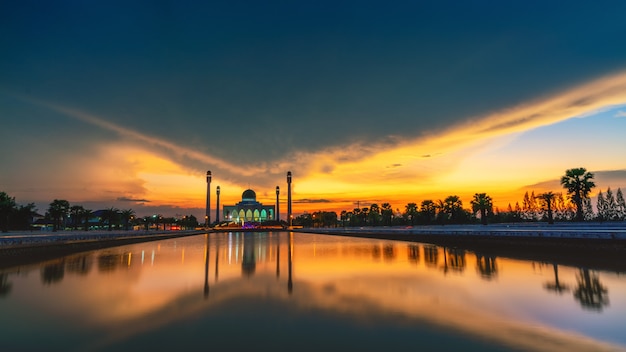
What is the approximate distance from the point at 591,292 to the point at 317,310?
11460 millimetres

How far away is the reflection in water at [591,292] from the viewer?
12.5m

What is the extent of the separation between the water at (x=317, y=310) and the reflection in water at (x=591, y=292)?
38mm

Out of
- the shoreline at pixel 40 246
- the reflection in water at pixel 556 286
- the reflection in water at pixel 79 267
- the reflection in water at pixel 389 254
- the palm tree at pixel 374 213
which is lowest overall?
the reflection in water at pixel 389 254

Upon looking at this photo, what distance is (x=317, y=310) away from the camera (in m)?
12.2

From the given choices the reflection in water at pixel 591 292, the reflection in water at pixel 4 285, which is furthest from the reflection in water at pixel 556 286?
the reflection in water at pixel 4 285

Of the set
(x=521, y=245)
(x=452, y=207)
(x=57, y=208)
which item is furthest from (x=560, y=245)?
(x=57, y=208)

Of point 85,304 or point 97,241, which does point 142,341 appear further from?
point 97,241

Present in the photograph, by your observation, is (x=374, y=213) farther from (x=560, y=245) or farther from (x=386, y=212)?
(x=560, y=245)

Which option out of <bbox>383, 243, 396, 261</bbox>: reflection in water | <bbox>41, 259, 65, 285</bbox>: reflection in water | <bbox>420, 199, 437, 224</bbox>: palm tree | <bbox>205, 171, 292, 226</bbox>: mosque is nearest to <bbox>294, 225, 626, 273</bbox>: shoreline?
<bbox>383, 243, 396, 261</bbox>: reflection in water

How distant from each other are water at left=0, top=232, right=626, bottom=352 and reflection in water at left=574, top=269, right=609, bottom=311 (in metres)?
0.04

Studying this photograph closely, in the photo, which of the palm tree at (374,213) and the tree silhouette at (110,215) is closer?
the tree silhouette at (110,215)

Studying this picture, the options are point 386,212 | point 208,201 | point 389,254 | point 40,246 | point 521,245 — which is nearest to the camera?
point 521,245

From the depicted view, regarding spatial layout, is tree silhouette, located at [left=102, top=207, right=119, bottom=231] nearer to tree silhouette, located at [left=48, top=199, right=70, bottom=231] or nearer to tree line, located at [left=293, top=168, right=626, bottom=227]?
tree silhouette, located at [left=48, top=199, right=70, bottom=231]

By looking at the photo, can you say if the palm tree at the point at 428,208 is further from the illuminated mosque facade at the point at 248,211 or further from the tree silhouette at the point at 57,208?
the illuminated mosque facade at the point at 248,211
